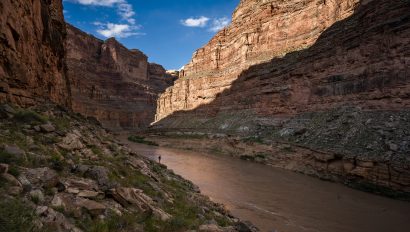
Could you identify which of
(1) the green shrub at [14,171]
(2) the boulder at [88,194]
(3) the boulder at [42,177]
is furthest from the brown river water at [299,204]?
(1) the green shrub at [14,171]

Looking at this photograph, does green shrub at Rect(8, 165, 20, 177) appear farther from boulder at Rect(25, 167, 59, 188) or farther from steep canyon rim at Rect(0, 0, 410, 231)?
steep canyon rim at Rect(0, 0, 410, 231)

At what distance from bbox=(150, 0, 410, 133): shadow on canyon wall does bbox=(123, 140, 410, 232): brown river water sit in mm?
9937

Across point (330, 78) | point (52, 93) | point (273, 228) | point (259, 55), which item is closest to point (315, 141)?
point (330, 78)

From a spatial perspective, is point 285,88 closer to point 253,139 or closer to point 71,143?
point 253,139

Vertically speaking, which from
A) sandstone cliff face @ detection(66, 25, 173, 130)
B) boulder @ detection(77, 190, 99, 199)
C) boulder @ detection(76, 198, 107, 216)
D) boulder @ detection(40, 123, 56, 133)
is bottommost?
boulder @ detection(76, 198, 107, 216)

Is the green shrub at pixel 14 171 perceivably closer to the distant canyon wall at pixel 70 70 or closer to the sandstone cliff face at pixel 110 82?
the distant canyon wall at pixel 70 70

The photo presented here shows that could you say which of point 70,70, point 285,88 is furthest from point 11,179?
point 70,70

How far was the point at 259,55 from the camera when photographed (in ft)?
175

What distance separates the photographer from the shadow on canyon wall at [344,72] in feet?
81.8

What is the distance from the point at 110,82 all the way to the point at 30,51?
108 metres

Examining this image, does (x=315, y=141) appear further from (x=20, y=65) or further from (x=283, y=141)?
(x=20, y=65)

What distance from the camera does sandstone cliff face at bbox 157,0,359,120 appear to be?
43531 mm

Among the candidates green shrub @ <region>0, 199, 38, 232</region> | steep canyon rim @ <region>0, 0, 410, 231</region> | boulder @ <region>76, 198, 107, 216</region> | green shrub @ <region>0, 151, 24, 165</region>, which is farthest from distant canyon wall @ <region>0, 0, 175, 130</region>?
green shrub @ <region>0, 199, 38, 232</region>

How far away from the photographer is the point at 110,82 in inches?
4658
